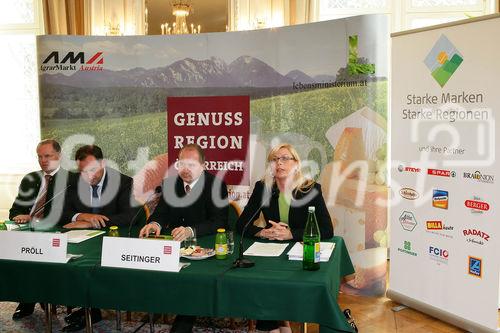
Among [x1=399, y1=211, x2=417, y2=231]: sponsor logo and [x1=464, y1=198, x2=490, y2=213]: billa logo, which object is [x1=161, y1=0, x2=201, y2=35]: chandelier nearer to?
[x1=399, y1=211, x2=417, y2=231]: sponsor logo

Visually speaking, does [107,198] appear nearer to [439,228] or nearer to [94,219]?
[94,219]

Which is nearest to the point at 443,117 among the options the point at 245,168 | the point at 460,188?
the point at 460,188

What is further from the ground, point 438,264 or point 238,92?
point 238,92

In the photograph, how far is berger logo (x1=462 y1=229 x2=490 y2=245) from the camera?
3.10 meters

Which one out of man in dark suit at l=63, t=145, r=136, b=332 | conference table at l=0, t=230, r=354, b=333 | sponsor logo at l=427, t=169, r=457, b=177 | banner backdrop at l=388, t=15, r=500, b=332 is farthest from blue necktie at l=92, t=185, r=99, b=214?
sponsor logo at l=427, t=169, r=457, b=177

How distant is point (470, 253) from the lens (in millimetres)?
3199

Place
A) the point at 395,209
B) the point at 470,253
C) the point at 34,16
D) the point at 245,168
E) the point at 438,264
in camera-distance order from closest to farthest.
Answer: the point at 470,253, the point at 438,264, the point at 395,209, the point at 245,168, the point at 34,16

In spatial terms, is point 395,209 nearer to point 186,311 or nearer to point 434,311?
point 434,311

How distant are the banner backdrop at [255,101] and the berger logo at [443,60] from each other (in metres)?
0.42

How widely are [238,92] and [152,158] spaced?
940 mm

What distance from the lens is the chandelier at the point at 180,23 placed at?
5633mm

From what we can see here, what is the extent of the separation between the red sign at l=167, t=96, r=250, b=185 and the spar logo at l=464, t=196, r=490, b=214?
1.76 metres

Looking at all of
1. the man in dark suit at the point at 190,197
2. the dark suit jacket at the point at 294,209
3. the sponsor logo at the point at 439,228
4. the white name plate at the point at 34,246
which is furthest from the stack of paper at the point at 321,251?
the white name plate at the point at 34,246

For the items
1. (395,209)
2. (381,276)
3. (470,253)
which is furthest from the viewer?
(381,276)
